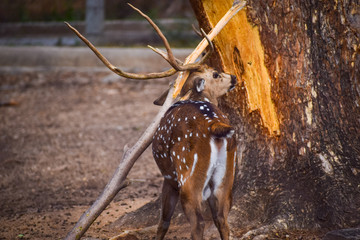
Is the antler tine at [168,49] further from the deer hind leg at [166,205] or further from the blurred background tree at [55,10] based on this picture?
the blurred background tree at [55,10]

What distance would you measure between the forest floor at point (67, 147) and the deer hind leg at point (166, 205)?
29 cm

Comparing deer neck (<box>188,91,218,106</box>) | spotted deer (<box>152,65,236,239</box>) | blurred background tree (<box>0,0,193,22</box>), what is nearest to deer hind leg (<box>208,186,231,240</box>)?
spotted deer (<box>152,65,236,239</box>)

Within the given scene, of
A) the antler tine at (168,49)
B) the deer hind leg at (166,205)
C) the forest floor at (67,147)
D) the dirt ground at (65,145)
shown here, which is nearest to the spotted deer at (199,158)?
the deer hind leg at (166,205)

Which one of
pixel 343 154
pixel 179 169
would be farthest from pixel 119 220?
pixel 343 154

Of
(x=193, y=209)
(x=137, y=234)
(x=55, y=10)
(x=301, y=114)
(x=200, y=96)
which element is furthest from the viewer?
(x=55, y=10)

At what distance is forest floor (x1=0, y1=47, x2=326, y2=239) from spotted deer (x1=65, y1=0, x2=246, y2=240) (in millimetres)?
366

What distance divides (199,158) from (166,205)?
610 mm

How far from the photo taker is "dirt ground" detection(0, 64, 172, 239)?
182 inches

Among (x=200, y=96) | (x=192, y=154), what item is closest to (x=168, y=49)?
(x=200, y=96)

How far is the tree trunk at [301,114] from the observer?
144 inches

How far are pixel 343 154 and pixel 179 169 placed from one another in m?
1.25

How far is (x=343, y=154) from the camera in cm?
370

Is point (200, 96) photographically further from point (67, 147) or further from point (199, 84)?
point (67, 147)

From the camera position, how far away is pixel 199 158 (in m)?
3.24
